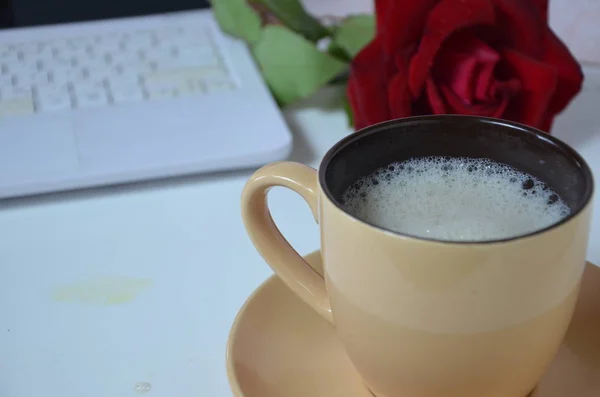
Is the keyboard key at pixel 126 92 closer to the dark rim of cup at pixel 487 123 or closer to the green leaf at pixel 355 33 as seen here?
the green leaf at pixel 355 33

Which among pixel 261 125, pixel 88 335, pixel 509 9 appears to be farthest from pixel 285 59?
pixel 88 335

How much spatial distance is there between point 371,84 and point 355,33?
0.44 ft

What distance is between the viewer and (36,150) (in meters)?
0.49

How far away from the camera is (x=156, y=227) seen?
446 millimetres

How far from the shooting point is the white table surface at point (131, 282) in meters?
0.33

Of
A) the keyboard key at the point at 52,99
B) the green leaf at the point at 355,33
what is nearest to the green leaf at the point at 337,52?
the green leaf at the point at 355,33

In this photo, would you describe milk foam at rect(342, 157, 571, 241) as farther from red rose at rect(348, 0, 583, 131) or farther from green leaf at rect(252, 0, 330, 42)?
green leaf at rect(252, 0, 330, 42)

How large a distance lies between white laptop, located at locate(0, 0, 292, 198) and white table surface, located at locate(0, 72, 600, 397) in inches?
0.9

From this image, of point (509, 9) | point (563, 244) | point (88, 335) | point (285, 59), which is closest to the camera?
point (563, 244)

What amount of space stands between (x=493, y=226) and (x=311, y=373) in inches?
4.3

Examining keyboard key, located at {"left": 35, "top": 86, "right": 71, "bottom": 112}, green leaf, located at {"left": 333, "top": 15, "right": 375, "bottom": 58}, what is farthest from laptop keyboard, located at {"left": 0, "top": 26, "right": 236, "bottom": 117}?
green leaf, located at {"left": 333, "top": 15, "right": 375, "bottom": 58}

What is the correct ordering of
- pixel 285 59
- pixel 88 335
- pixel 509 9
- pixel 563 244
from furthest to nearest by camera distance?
pixel 285 59 → pixel 509 9 → pixel 88 335 → pixel 563 244

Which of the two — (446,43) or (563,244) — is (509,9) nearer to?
(446,43)

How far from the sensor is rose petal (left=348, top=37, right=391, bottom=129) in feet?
1.62
